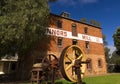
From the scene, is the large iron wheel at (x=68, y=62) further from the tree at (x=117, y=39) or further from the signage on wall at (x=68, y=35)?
the tree at (x=117, y=39)

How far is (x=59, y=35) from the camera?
27.6 m

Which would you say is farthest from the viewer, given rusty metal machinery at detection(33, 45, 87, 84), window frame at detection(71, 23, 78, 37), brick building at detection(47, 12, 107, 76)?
window frame at detection(71, 23, 78, 37)

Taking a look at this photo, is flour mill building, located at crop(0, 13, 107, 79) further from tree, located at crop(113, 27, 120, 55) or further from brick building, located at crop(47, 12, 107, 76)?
tree, located at crop(113, 27, 120, 55)

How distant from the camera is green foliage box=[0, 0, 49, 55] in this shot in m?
18.2

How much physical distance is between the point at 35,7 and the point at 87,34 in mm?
15123

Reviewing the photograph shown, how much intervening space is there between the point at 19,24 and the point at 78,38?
14388 mm

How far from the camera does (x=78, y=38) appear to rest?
100 feet

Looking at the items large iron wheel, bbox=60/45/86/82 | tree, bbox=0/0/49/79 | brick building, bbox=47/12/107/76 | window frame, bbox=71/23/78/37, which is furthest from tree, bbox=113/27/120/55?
large iron wheel, bbox=60/45/86/82

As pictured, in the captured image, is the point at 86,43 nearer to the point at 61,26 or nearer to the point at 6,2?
the point at 61,26

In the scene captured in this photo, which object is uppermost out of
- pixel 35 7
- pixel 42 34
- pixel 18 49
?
pixel 35 7

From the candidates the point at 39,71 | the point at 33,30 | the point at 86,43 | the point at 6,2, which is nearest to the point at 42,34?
the point at 33,30

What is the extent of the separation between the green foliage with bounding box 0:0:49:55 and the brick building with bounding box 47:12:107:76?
20.0 feet

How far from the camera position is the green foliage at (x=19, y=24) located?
59.6 ft

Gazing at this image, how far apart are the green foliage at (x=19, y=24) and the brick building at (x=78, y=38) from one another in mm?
6110
